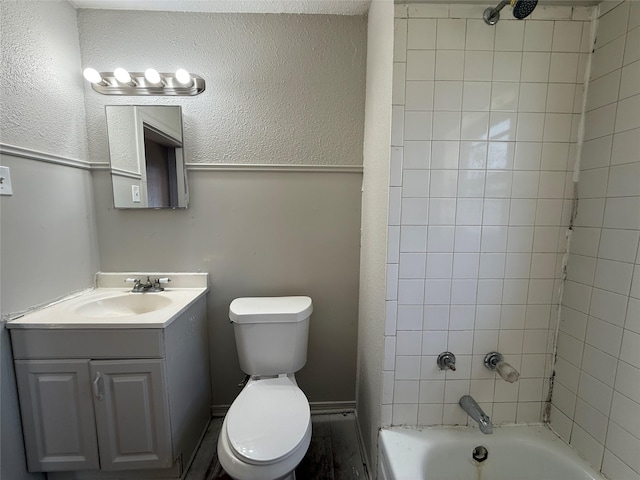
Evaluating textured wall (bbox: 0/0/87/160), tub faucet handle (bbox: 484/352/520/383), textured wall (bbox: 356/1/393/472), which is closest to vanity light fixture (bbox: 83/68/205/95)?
textured wall (bbox: 0/0/87/160)

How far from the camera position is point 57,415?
1.14 metres

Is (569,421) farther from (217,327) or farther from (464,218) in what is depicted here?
(217,327)

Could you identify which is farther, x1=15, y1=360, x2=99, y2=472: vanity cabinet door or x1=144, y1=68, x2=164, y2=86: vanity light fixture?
x1=144, y1=68, x2=164, y2=86: vanity light fixture

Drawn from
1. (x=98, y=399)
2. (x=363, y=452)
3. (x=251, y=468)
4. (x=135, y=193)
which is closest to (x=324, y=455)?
(x=363, y=452)

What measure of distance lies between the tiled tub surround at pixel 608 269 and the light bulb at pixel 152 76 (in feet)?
5.95

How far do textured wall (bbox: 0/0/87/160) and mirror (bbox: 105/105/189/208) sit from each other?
154mm

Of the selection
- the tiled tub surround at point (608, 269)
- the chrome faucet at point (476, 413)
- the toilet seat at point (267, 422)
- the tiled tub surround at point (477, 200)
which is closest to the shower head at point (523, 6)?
the tiled tub surround at point (477, 200)

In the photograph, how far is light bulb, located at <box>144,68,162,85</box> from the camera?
1324mm

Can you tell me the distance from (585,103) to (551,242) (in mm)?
513

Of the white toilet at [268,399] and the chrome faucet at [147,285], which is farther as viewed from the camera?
the chrome faucet at [147,285]

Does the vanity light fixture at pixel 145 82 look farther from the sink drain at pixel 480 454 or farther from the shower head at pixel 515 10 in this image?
the sink drain at pixel 480 454

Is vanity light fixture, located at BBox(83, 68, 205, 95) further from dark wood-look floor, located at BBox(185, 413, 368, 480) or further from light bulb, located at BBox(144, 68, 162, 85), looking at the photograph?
dark wood-look floor, located at BBox(185, 413, 368, 480)

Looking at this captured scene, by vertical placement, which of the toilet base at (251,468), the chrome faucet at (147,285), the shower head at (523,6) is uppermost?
the shower head at (523,6)

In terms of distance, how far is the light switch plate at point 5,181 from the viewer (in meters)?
1.05
